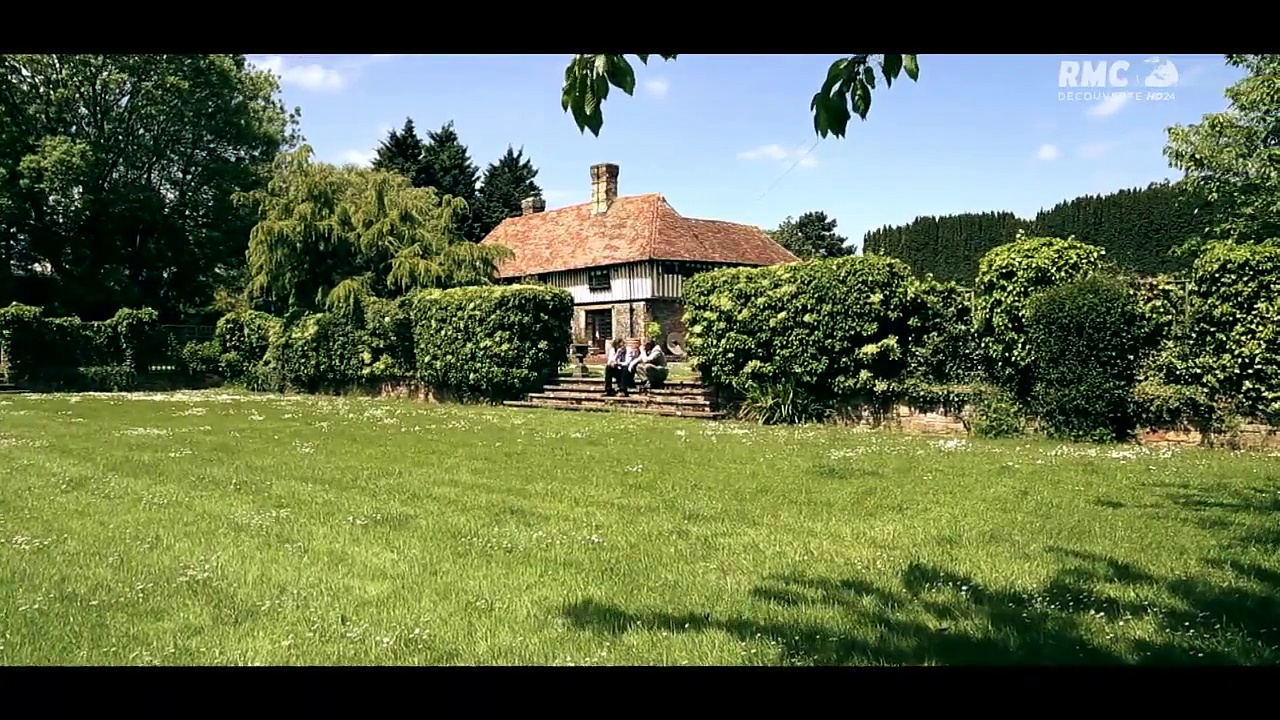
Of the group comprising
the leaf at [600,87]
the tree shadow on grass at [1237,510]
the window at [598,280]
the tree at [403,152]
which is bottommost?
the tree shadow on grass at [1237,510]

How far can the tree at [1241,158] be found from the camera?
65.0ft

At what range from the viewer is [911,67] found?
304cm

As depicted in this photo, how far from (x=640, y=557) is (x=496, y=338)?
15022 millimetres

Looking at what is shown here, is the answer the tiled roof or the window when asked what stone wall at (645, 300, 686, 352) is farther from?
the window

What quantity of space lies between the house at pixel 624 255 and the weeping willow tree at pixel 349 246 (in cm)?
834

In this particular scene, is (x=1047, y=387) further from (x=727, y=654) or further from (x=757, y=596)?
(x=727, y=654)

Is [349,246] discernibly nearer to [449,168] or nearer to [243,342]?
[243,342]

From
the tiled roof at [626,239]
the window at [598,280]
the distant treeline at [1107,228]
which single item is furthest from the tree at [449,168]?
the distant treeline at [1107,228]

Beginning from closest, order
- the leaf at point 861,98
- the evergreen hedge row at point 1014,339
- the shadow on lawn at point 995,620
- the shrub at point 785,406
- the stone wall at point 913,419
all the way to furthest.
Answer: the leaf at point 861,98
the shadow on lawn at point 995,620
the evergreen hedge row at point 1014,339
the stone wall at point 913,419
the shrub at point 785,406

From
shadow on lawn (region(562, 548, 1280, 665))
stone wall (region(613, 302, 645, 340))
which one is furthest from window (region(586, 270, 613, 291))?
shadow on lawn (region(562, 548, 1280, 665))

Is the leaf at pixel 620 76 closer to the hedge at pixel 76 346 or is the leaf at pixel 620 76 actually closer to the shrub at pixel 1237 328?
the shrub at pixel 1237 328

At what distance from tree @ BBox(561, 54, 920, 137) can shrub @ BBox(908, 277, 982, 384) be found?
455 inches

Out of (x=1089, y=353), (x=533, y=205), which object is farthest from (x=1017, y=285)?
(x=533, y=205)
